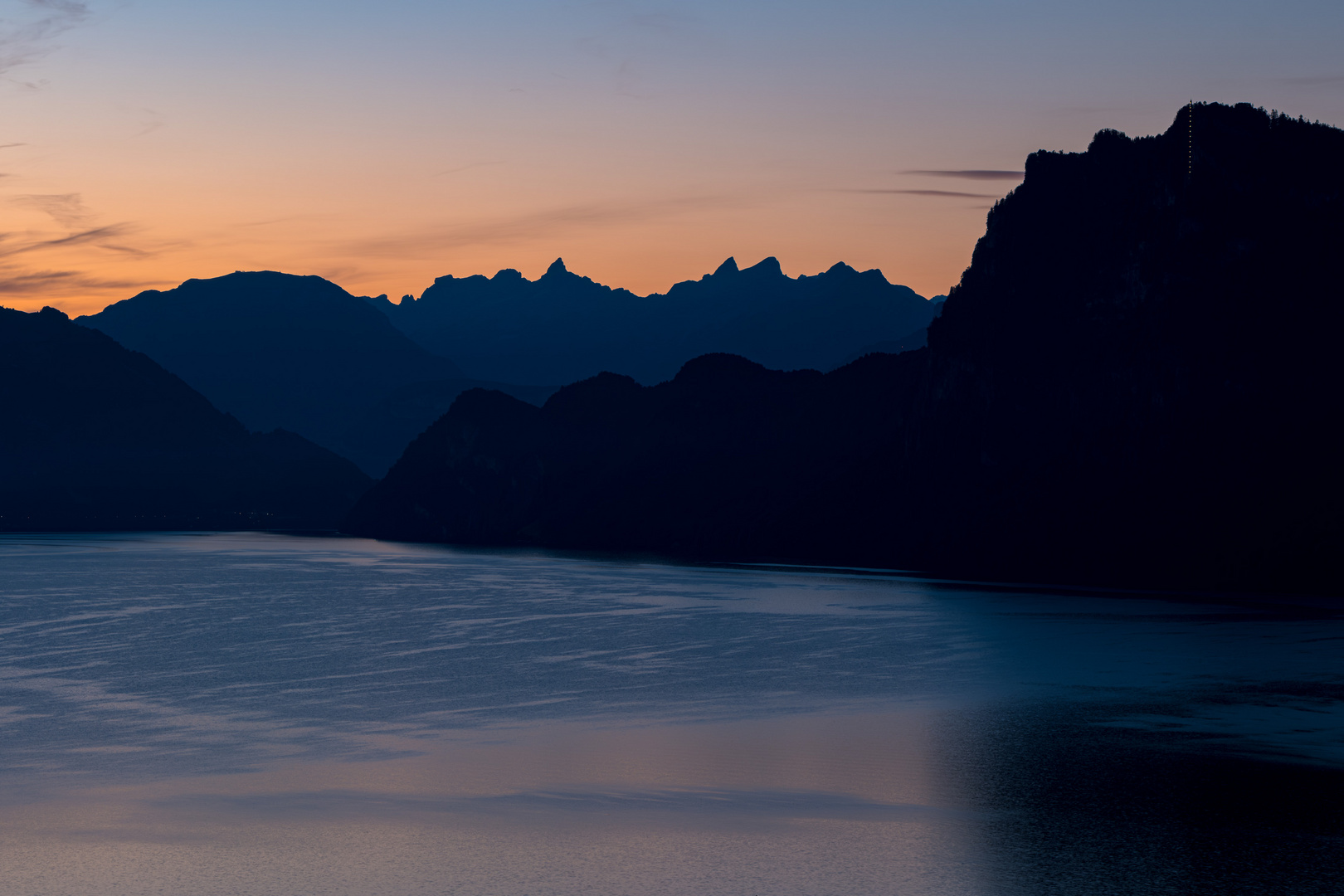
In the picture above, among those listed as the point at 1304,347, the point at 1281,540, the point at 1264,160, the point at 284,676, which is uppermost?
the point at 1264,160

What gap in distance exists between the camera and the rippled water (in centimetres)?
2933

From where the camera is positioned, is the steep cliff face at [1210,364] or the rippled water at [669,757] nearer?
the rippled water at [669,757]

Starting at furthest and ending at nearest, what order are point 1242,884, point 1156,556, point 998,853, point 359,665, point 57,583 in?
point 1156,556 → point 57,583 → point 359,665 → point 998,853 → point 1242,884

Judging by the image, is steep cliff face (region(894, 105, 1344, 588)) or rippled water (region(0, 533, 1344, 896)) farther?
steep cliff face (region(894, 105, 1344, 588))

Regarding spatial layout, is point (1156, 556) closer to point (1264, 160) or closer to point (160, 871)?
point (1264, 160)

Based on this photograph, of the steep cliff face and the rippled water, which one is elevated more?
the steep cliff face

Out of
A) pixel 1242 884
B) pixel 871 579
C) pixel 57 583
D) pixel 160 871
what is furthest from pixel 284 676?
pixel 871 579

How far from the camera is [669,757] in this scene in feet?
140

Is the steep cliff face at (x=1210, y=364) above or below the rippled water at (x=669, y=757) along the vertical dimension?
above

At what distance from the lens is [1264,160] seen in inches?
7480

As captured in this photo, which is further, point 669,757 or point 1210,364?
point 1210,364

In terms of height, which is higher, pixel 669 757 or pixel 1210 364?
pixel 1210 364

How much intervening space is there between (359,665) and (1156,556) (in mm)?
118752

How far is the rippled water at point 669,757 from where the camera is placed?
96.2 ft
